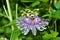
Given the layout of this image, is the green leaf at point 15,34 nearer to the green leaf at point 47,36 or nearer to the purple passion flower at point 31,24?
the purple passion flower at point 31,24

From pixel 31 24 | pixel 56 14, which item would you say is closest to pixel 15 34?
pixel 31 24

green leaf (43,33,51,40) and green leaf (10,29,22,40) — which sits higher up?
green leaf (10,29,22,40)

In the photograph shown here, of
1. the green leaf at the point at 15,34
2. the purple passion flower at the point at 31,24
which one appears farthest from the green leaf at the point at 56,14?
the green leaf at the point at 15,34

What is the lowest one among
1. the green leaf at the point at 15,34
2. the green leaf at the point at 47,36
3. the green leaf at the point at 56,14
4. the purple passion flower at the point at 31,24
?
the green leaf at the point at 47,36

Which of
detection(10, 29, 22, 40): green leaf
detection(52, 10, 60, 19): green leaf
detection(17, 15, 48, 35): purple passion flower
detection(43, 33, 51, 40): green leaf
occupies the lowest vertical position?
detection(43, 33, 51, 40): green leaf

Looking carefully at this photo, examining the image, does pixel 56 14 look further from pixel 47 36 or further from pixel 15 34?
pixel 15 34

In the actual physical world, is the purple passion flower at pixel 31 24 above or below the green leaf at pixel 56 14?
below

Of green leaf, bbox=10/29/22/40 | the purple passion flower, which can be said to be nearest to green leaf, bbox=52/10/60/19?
the purple passion flower

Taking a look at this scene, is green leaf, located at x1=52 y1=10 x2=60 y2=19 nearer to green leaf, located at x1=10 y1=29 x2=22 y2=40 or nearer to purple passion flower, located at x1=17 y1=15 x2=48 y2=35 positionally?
purple passion flower, located at x1=17 y1=15 x2=48 y2=35

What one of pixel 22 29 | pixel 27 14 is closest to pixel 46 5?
pixel 27 14
